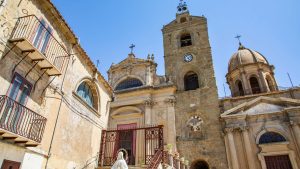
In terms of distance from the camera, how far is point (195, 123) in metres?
17.7

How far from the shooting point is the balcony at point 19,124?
16.9 feet

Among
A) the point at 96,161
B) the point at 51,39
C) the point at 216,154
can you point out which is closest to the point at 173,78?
the point at 216,154

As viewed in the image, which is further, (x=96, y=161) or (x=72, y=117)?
(x=96, y=161)

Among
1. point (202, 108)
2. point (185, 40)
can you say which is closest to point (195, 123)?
point (202, 108)

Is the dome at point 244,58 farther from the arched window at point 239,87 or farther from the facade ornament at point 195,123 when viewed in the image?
the facade ornament at point 195,123

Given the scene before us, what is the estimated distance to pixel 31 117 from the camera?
6.05 m

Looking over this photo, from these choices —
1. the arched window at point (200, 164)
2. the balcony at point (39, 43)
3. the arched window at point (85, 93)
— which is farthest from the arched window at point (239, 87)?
the balcony at point (39, 43)

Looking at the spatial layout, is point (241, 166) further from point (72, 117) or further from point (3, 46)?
point (3, 46)

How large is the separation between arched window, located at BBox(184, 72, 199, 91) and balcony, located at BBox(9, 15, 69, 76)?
1472cm

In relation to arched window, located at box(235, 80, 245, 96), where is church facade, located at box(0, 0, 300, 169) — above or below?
below

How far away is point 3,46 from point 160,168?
7.01 m

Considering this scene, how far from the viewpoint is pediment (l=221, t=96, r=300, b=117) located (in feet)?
56.0

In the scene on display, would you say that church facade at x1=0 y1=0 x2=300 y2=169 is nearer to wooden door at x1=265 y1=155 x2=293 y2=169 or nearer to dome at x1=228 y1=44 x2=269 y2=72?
wooden door at x1=265 y1=155 x2=293 y2=169

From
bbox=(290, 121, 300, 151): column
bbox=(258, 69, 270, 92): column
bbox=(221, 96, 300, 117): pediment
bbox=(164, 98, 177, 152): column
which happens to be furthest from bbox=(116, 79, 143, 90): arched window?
bbox=(290, 121, 300, 151): column
